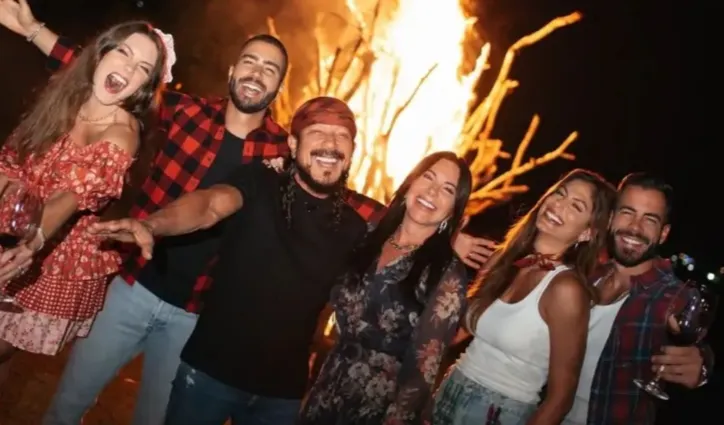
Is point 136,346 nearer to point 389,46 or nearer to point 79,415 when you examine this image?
point 79,415

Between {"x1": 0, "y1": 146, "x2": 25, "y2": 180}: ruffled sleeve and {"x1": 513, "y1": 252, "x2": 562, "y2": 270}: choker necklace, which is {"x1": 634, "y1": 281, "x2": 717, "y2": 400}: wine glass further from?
{"x1": 0, "y1": 146, "x2": 25, "y2": 180}: ruffled sleeve

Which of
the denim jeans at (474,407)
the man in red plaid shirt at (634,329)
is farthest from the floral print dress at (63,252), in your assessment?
the man in red plaid shirt at (634,329)

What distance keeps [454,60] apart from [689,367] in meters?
6.53

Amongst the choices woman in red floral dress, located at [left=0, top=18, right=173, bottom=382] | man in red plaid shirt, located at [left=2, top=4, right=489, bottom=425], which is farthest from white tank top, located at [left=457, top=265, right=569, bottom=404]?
woman in red floral dress, located at [left=0, top=18, right=173, bottom=382]

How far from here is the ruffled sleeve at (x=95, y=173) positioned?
8.44 ft

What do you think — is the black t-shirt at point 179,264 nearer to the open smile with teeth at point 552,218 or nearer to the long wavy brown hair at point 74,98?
the long wavy brown hair at point 74,98

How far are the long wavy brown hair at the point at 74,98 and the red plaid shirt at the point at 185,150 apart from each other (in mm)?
407

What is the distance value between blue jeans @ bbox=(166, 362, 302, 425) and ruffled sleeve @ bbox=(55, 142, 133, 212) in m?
0.81

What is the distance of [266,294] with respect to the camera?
2748mm

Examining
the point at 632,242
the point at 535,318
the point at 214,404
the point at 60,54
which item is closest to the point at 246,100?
the point at 60,54

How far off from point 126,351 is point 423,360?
1574mm

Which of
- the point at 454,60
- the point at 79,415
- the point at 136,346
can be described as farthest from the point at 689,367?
the point at 454,60

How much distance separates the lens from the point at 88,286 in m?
2.85

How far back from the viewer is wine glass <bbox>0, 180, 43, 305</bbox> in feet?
7.27
